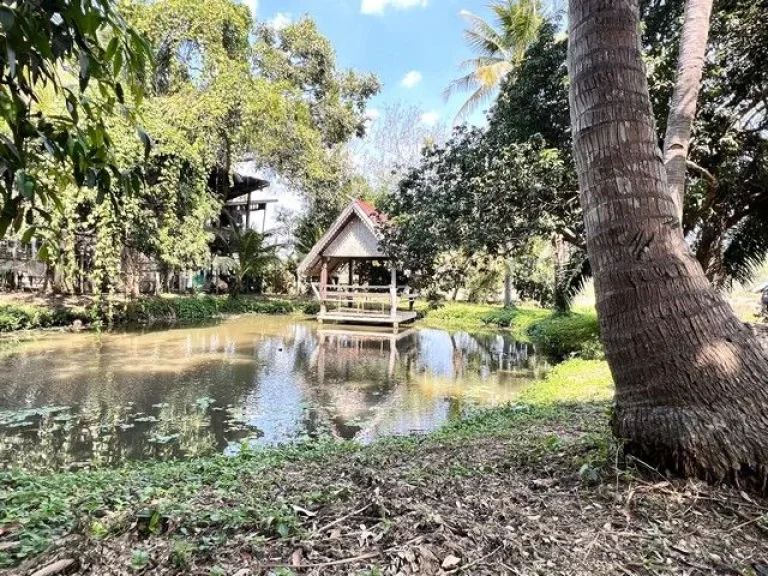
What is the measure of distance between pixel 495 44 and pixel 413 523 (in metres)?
18.7

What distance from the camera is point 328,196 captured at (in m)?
24.5

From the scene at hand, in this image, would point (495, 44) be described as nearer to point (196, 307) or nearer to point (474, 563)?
point (196, 307)

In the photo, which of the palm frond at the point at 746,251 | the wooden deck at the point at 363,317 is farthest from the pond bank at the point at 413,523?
the wooden deck at the point at 363,317

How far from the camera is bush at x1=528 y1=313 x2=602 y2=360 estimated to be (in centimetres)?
1152

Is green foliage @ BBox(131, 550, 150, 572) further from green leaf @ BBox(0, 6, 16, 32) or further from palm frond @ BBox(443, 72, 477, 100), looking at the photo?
palm frond @ BBox(443, 72, 477, 100)

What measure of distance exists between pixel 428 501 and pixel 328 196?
23.2 meters

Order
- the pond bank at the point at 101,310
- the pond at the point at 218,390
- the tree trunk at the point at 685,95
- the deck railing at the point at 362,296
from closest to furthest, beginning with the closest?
the tree trunk at the point at 685,95 < the pond at the point at 218,390 < the pond bank at the point at 101,310 < the deck railing at the point at 362,296

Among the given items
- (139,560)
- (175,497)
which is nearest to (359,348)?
(175,497)

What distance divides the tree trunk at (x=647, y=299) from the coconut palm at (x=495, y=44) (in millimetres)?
14527

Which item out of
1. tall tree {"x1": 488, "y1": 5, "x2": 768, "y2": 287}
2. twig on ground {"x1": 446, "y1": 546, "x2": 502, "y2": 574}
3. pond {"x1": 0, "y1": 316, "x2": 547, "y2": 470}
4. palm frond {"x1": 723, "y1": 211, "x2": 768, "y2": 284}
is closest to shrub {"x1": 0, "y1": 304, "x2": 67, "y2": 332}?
pond {"x1": 0, "y1": 316, "x2": 547, "y2": 470}

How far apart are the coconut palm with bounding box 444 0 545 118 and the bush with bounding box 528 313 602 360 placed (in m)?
8.16

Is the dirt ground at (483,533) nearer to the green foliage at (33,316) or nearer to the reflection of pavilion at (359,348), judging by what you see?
the reflection of pavilion at (359,348)

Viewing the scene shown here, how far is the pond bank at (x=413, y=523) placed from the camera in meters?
1.71

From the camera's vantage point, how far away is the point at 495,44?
57.1ft
